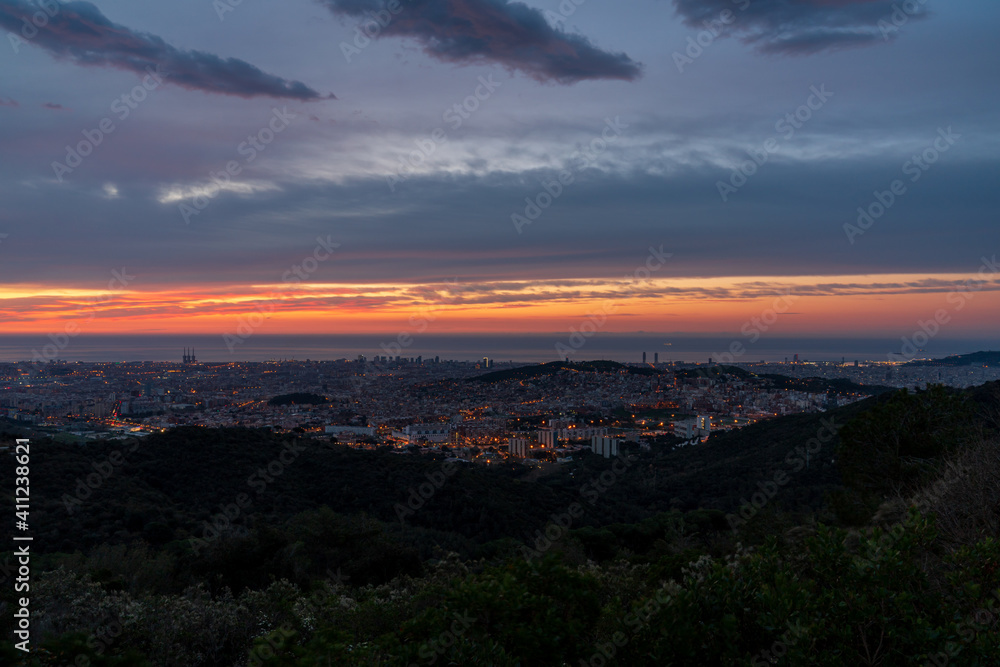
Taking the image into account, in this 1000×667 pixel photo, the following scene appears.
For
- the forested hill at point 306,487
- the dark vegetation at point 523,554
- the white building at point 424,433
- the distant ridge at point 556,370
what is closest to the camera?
the dark vegetation at point 523,554

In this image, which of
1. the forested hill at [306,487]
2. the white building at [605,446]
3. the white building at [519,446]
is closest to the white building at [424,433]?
the white building at [519,446]

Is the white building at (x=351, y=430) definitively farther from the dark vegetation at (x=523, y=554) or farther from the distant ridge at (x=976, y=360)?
the distant ridge at (x=976, y=360)

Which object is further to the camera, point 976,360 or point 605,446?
point 976,360

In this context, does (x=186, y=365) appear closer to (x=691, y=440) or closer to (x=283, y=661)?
(x=691, y=440)

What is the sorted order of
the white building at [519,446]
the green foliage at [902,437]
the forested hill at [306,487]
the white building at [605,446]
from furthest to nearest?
the white building at [519,446]
the white building at [605,446]
the forested hill at [306,487]
the green foliage at [902,437]

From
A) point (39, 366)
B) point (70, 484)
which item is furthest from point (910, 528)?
point (39, 366)

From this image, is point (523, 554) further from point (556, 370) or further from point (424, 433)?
point (556, 370)

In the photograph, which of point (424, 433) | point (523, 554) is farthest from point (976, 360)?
point (523, 554)

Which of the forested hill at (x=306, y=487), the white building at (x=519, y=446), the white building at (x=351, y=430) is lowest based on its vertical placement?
the white building at (x=519, y=446)

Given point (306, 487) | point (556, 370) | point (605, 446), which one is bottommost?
point (605, 446)
